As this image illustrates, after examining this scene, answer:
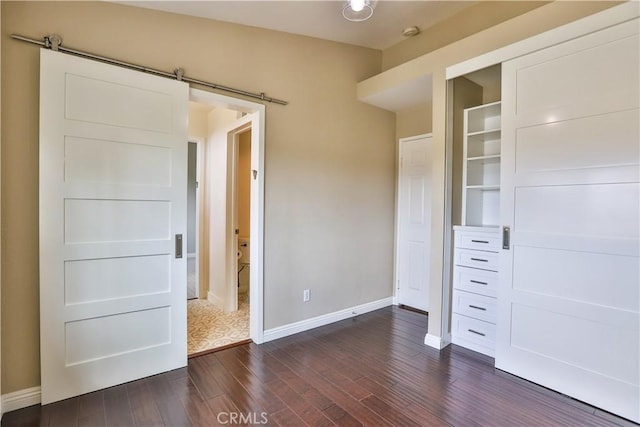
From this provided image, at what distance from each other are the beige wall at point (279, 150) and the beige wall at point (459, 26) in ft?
1.15

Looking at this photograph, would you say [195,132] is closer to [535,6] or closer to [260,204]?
[260,204]

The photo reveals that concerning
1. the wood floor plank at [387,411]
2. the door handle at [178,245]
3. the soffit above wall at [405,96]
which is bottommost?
the wood floor plank at [387,411]

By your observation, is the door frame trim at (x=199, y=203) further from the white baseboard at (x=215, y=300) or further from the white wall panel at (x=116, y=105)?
the white wall panel at (x=116, y=105)

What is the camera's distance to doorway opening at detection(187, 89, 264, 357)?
292 centimetres

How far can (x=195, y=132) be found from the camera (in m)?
4.22

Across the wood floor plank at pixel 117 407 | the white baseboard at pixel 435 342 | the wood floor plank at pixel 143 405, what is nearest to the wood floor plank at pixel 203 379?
the wood floor plank at pixel 143 405

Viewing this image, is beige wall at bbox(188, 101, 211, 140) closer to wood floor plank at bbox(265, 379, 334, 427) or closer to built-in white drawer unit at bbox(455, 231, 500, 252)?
wood floor plank at bbox(265, 379, 334, 427)

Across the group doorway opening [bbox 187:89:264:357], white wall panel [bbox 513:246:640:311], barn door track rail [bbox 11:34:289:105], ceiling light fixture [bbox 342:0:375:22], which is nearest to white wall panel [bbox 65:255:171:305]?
doorway opening [bbox 187:89:264:357]

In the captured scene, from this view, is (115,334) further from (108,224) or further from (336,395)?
(336,395)

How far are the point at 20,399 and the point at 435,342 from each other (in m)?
3.09

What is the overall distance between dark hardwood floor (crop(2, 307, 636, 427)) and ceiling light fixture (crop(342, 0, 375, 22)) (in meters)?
2.71

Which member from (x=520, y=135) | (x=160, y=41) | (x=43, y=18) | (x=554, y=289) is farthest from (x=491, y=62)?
(x=43, y=18)

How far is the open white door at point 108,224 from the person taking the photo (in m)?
2.00

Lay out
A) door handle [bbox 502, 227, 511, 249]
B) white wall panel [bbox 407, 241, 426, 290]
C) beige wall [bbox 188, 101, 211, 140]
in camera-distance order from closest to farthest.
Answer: door handle [bbox 502, 227, 511, 249]
white wall panel [bbox 407, 241, 426, 290]
beige wall [bbox 188, 101, 211, 140]
